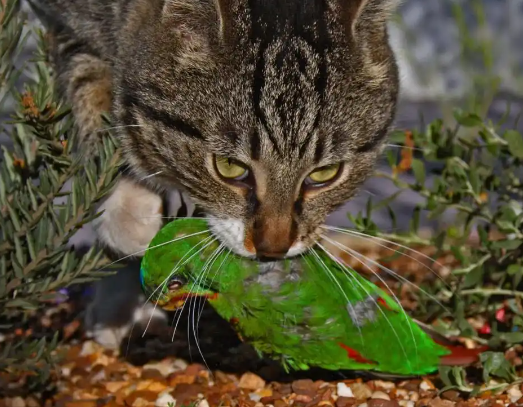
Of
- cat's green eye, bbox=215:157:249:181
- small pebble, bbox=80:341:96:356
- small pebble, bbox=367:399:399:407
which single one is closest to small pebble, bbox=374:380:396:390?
small pebble, bbox=367:399:399:407

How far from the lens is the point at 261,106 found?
1654 millimetres

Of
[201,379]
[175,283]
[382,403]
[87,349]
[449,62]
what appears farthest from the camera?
[449,62]

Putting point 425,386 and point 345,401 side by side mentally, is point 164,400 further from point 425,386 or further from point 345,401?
point 425,386

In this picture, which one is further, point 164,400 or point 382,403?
point 164,400

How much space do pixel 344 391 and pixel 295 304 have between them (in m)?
0.31

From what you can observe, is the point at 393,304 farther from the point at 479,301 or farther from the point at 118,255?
the point at 118,255

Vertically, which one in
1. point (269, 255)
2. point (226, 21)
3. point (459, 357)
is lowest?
point (459, 357)

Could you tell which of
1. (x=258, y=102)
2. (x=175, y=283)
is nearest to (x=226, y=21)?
(x=258, y=102)

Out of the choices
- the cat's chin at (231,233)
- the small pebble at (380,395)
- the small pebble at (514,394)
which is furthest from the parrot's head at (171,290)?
the small pebble at (514,394)

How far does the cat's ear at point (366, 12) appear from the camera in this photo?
1729 mm

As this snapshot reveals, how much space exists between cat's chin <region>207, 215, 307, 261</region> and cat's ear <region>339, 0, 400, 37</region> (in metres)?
0.49

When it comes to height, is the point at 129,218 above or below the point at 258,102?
below

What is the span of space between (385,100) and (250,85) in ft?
1.22

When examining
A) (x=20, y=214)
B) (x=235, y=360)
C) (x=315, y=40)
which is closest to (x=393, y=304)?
(x=235, y=360)
